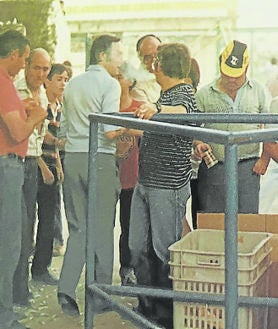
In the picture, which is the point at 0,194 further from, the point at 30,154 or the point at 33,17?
the point at 33,17

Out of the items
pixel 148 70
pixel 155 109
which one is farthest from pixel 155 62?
pixel 155 109

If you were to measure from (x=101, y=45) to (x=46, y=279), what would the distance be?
1.02m

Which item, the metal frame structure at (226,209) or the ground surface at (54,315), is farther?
the ground surface at (54,315)

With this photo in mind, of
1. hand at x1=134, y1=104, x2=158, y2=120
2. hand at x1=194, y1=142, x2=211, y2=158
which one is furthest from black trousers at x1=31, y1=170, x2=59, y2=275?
hand at x1=194, y1=142, x2=211, y2=158

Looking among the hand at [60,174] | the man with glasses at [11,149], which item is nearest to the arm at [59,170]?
the hand at [60,174]

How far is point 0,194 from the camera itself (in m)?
2.86

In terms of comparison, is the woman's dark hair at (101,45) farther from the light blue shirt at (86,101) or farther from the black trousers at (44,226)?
the black trousers at (44,226)

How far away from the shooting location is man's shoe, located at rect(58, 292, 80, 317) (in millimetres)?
2930

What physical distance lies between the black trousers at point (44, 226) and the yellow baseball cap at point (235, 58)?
868 millimetres

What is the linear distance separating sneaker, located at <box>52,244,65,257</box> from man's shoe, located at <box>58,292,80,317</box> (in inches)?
6.8

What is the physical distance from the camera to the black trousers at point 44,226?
2.89 meters

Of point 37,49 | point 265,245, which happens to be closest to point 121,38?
point 37,49

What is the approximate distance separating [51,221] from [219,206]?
71cm

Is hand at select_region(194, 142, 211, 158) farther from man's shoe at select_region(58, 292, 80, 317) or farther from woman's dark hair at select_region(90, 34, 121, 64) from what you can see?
man's shoe at select_region(58, 292, 80, 317)
